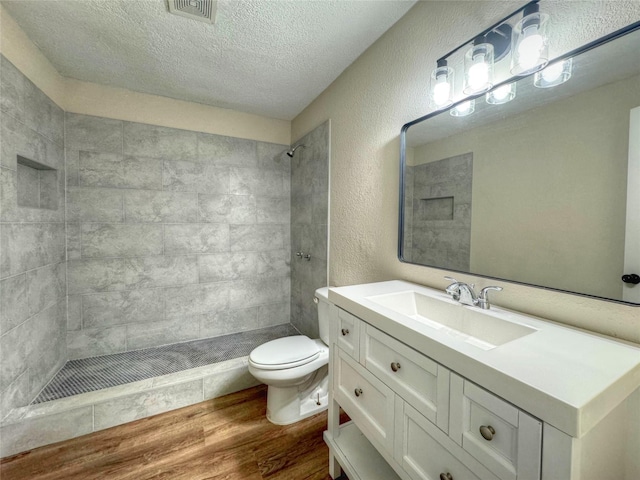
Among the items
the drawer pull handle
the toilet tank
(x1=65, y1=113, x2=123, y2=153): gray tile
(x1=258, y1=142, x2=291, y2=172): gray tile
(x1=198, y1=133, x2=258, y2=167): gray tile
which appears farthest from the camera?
(x1=258, y1=142, x2=291, y2=172): gray tile

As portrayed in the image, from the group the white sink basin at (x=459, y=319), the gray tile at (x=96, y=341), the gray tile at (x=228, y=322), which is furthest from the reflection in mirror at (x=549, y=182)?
the gray tile at (x=96, y=341)

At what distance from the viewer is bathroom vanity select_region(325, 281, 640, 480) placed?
1.70ft

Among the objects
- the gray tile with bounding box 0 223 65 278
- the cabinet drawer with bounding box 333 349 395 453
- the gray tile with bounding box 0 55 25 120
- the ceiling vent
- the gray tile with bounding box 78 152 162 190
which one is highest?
the ceiling vent

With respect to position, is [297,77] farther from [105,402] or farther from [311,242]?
[105,402]

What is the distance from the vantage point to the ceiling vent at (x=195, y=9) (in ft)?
4.37

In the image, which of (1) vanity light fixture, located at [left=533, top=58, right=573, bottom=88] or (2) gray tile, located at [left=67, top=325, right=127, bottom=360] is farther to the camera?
(2) gray tile, located at [left=67, top=325, right=127, bottom=360]

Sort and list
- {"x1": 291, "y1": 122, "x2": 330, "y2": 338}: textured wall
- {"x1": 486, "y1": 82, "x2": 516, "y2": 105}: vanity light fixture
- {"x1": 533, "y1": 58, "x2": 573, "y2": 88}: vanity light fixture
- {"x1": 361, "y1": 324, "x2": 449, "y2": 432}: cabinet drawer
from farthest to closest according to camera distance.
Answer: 1. {"x1": 291, "y1": 122, "x2": 330, "y2": 338}: textured wall
2. {"x1": 486, "y1": 82, "x2": 516, "y2": 105}: vanity light fixture
3. {"x1": 533, "y1": 58, "x2": 573, "y2": 88}: vanity light fixture
4. {"x1": 361, "y1": 324, "x2": 449, "y2": 432}: cabinet drawer

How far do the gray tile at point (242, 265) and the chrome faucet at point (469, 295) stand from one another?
203cm

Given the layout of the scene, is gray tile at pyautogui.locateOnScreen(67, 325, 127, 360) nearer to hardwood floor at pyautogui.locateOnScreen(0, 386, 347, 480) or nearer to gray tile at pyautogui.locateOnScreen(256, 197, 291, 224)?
hardwood floor at pyautogui.locateOnScreen(0, 386, 347, 480)

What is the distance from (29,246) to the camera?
5.34 ft

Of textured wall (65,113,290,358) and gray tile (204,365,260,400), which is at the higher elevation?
textured wall (65,113,290,358)

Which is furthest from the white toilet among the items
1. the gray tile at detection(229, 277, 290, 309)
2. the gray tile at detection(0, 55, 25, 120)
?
the gray tile at detection(0, 55, 25, 120)

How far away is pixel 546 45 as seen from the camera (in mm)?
875

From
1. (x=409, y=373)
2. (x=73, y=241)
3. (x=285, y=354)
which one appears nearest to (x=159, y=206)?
(x=73, y=241)
